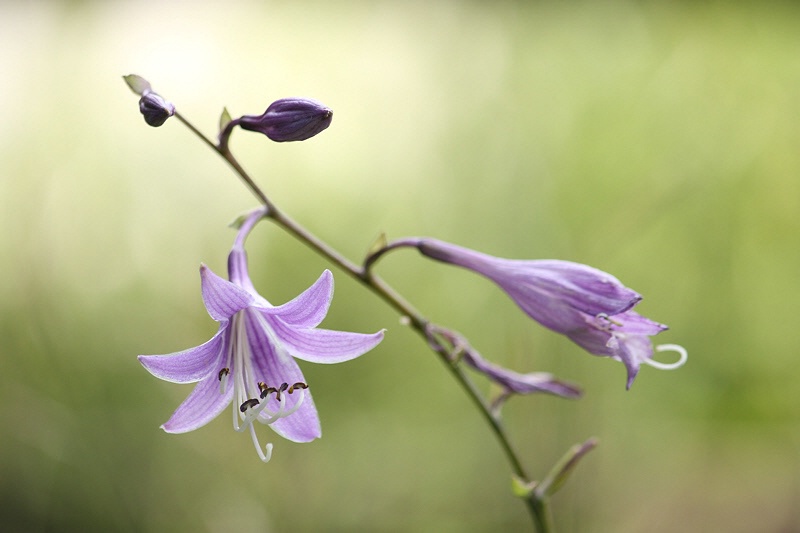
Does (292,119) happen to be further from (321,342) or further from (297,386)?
(297,386)

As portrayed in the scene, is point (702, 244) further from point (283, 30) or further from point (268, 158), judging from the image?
point (283, 30)

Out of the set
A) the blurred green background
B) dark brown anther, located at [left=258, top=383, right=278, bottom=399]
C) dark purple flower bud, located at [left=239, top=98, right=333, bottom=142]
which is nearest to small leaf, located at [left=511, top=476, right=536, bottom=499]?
dark brown anther, located at [left=258, top=383, right=278, bottom=399]

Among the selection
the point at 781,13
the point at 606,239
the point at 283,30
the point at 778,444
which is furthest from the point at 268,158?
the point at 781,13

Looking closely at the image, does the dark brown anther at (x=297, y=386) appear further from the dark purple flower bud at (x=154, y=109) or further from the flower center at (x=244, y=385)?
the dark purple flower bud at (x=154, y=109)

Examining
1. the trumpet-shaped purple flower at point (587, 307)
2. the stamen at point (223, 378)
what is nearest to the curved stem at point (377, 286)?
the trumpet-shaped purple flower at point (587, 307)

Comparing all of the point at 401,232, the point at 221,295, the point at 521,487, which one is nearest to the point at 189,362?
the point at 221,295

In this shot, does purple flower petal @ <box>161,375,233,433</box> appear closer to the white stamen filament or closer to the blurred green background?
the white stamen filament
